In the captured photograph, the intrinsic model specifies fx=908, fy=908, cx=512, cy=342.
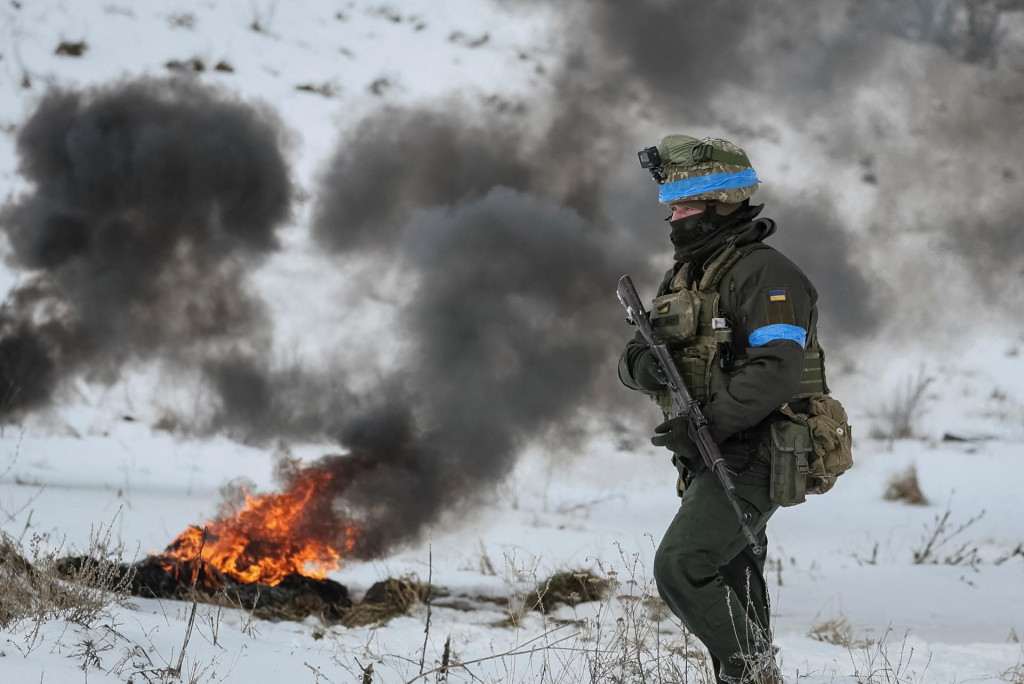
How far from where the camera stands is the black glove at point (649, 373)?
325 cm

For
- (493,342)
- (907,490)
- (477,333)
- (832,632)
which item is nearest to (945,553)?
(907,490)

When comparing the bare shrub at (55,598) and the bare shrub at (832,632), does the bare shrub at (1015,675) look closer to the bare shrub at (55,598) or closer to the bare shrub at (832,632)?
the bare shrub at (832,632)

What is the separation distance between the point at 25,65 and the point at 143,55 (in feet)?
6.54

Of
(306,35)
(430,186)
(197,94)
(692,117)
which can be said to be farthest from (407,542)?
(306,35)

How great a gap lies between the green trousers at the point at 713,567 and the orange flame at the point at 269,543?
3161 millimetres

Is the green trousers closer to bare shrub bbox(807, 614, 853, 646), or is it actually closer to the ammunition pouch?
the ammunition pouch

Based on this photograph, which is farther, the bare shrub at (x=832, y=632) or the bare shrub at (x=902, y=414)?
the bare shrub at (x=902, y=414)

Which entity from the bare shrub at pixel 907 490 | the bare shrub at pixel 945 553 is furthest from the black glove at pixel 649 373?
the bare shrub at pixel 907 490

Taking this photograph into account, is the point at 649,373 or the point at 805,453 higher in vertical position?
the point at 649,373

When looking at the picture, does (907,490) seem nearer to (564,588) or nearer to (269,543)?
(564,588)

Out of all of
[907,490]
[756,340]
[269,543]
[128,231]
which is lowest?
[269,543]

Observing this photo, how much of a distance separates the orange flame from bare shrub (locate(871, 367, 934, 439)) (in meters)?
7.74

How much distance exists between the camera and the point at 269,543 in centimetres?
580

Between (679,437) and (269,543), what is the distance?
141 inches
